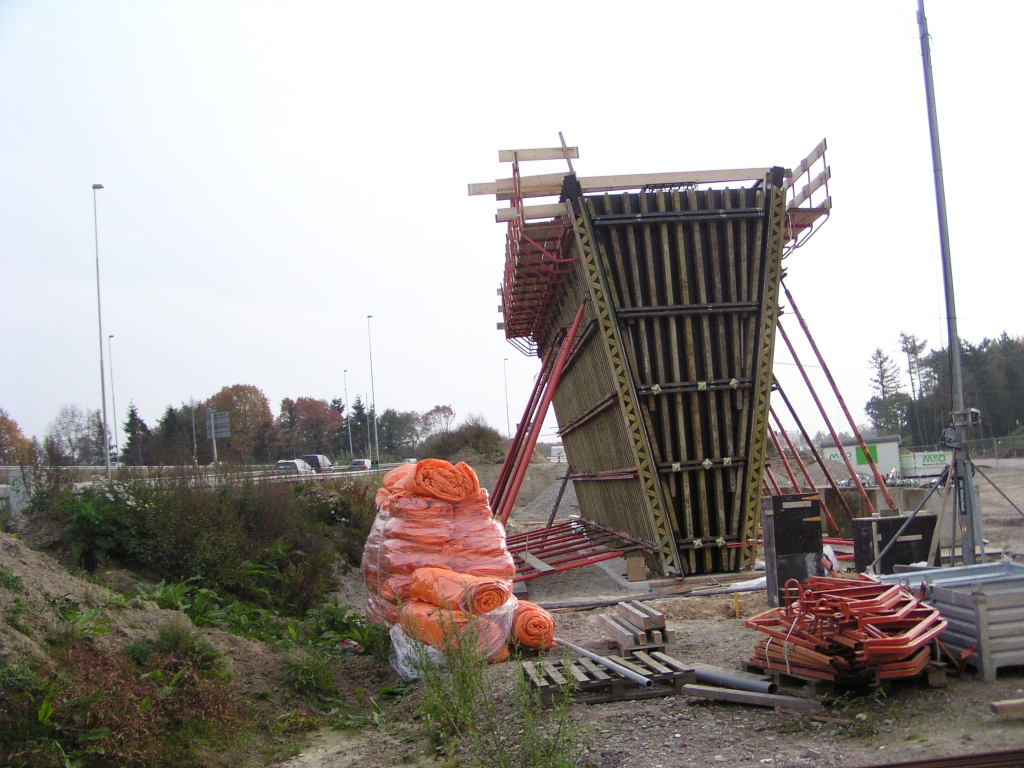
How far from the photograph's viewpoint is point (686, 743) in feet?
17.9

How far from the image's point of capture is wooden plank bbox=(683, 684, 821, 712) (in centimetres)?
586

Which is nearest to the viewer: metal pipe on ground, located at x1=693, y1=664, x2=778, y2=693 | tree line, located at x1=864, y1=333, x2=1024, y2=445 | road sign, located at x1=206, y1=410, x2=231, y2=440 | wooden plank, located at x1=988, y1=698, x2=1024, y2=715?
wooden plank, located at x1=988, y1=698, x2=1024, y2=715

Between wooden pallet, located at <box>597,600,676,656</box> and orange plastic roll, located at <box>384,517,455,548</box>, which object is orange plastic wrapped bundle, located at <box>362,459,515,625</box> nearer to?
orange plastic roll, located at <box>384,517,455,548</box>

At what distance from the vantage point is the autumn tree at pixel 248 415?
210ft

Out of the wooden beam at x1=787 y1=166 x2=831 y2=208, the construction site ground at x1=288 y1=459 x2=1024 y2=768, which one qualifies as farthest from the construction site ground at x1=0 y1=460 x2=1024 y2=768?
the wooden beam at x1=787 y1=166 x2=831 y2=208

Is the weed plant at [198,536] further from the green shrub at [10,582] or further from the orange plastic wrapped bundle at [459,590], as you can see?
the orange plastic wrapped bundle at [459,590]

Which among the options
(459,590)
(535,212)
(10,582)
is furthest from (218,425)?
(459,590)

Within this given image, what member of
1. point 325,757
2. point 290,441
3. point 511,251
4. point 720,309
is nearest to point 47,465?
point 511,251

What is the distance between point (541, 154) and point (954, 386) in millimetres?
7466

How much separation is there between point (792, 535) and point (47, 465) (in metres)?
11.4

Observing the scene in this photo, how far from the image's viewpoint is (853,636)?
5902mm

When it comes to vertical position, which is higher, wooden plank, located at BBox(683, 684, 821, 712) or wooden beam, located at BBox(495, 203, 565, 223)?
wooden beam, located at BBox(495, 203, 565, 223)

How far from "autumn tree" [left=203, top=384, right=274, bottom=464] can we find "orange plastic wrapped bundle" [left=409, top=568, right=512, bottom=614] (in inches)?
2231

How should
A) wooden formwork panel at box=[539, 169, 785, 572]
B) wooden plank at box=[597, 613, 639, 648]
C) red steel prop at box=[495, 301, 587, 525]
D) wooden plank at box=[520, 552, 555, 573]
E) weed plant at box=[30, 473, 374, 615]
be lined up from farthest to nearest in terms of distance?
red steel prop at box=[495, 301, 587, 525] → wooden plank at box=[520, 552, 555, 573] → wooden formwork panel at box=[539, 169, 785, 572] → weed plant at box=[30, 473, 374, 615] → wooden plank at box=[597, 613, 639, 648]
